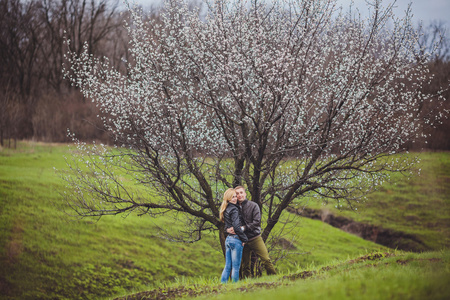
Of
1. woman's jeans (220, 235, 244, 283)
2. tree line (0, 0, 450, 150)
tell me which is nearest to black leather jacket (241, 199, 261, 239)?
woman's jeans (220, 235, 244, 283)

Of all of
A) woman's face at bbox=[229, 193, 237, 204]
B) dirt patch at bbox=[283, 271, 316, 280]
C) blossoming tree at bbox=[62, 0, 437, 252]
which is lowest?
dirt patch at bbox=[283, 271, 316, 280]

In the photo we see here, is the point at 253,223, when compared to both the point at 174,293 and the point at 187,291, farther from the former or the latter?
the point at 174,293

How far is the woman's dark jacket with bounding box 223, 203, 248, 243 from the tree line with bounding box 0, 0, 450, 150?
99.9 feet

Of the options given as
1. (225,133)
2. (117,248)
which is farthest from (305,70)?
(117,248)

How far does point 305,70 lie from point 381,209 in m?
24.1

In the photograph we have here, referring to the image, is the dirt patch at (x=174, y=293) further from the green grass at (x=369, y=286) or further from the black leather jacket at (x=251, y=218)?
the black leather jacket at (x=251, y=218)

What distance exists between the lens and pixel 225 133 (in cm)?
1129

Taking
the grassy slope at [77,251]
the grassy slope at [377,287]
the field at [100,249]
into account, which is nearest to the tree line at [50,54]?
the field at [100,249]

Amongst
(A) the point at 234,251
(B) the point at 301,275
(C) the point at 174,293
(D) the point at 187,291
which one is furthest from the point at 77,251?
(B) the point at 301,275

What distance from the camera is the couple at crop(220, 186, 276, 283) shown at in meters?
8.90

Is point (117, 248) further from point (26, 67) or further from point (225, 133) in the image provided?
point (26, 67)

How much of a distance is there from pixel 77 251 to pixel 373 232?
849 inches

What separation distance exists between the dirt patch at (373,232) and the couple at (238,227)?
16.4 m

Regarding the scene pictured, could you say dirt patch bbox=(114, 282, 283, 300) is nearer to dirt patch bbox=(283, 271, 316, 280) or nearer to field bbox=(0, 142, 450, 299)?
field bbox=(0, 142, 450, 299)
